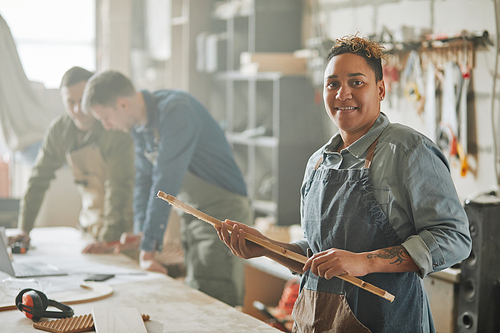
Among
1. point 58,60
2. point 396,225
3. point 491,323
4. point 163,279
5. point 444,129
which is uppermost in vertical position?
point 58,60

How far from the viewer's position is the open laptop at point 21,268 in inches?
82.7

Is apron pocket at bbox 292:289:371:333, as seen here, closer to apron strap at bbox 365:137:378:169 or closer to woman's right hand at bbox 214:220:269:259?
woman's right hand at bbox 214:220:269:259

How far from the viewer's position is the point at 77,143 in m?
3.08

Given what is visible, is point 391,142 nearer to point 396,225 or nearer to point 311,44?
point 396,225

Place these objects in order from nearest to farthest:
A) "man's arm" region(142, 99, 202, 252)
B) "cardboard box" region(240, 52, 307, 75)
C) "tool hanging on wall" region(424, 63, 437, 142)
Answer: "man's arm" region(142, 99, 202, 252) < "tool hanging on wall" region(424, 63, 437, 142) < "cardboard box" region(240, 52, 307, 75)

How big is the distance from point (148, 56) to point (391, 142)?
5.17 m

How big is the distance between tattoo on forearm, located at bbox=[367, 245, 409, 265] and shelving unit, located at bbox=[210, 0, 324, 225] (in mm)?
2783

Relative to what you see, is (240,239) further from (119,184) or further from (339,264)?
(119,184)

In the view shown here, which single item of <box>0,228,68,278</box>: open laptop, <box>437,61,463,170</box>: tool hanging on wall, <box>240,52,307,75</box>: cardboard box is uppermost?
<box>240,52,307,75</box>: cardboard box

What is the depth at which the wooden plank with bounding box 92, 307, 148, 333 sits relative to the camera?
149 centimetres

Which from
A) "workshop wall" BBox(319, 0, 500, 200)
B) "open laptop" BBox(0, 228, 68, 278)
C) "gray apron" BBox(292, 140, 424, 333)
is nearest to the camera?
"gray apron" BBox(292, 140, 424, 333)

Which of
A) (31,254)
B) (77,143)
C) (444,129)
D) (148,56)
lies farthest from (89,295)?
(148,56)

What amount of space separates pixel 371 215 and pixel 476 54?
164 centimetres

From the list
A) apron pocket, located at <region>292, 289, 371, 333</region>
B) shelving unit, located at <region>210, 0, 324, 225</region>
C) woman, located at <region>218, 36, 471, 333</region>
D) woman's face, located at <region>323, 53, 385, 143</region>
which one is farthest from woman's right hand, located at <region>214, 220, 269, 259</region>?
shelving unit, located at <region>210, 0, 324, 225</region>
